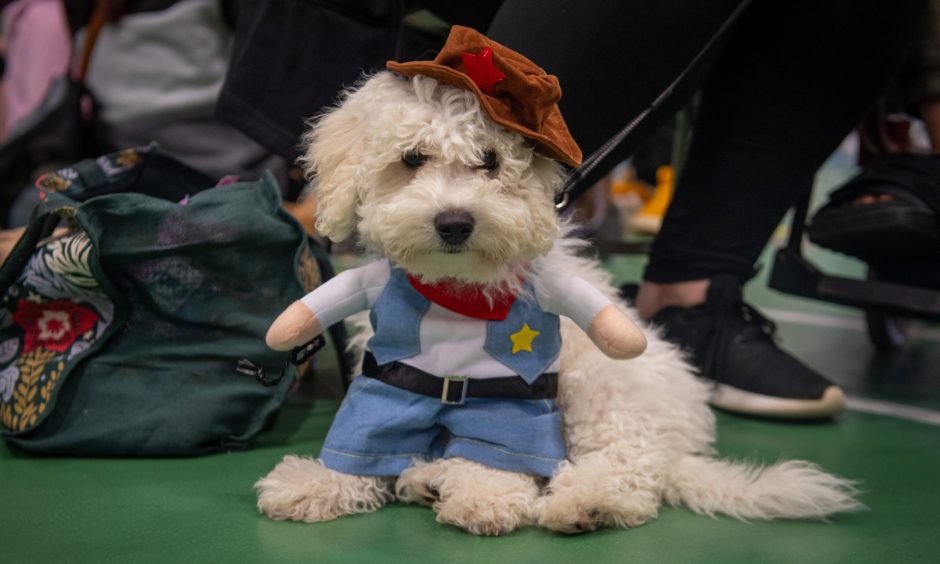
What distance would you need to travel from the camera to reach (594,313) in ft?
3.96

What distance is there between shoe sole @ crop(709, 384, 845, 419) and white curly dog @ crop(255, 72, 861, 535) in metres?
0.39

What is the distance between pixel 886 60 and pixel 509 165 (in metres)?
1.00

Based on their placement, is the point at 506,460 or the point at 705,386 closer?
the point at 506,460

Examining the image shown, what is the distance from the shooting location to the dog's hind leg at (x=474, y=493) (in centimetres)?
116

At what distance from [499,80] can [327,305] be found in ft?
1.15

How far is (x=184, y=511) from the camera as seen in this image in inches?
48.9

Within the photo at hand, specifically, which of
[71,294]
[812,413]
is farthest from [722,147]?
[71,294]

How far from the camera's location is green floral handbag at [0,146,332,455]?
1.43m

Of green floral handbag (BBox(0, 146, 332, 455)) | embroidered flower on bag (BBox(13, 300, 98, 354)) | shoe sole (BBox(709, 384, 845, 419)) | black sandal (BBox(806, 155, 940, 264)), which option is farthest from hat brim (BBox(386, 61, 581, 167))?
black sandal (BBox(806, 155, 940, 264))

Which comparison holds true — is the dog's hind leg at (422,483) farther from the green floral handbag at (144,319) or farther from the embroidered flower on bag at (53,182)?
the embroidered flower on bag at (53,182)

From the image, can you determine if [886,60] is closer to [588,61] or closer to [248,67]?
[588,61]

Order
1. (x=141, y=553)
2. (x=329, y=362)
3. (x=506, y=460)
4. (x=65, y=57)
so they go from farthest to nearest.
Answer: (x=65, y=57), (x=329, y=362), (x=506, y=460), (x=141, y=553)

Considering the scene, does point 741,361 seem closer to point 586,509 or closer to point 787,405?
point 787,405

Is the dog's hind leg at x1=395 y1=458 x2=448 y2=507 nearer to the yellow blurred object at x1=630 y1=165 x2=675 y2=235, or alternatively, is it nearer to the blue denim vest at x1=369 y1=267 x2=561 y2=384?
the blue denim vest at x1=369 y1=267 x2=561 y2=384
